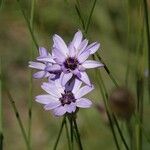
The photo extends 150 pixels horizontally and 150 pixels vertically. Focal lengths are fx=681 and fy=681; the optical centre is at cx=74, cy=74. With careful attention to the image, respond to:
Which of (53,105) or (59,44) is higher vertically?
(59,44)

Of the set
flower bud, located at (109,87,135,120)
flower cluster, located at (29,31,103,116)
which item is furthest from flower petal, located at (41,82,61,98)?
flower bud, located at (109,87,135,120)

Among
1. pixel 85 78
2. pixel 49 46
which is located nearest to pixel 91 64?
pixel 85 78

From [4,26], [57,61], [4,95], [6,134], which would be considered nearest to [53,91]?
[57,61]

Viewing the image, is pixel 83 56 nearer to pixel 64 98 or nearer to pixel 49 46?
pixel 64 98

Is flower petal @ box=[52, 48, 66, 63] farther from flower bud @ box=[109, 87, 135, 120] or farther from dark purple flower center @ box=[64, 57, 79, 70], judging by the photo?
flower bud @ box=[109, 87, 135, 120]

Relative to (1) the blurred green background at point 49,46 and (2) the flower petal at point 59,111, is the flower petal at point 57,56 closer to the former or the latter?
(2) the flower petal at point 59,111

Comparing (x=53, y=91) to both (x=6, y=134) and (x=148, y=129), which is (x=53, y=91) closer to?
(x=148, y=129)

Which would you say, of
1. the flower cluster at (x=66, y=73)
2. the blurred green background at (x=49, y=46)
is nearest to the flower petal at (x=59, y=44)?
the flower cluster at (x=66, y=73)
